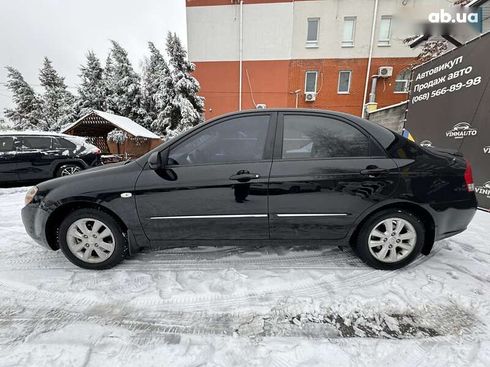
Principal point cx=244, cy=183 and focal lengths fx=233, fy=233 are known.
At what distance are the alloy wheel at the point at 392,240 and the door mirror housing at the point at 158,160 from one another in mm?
2212

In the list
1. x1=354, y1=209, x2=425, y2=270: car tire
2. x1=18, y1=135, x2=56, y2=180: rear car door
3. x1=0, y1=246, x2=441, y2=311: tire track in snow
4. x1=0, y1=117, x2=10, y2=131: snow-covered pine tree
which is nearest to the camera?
x1=0, y1=246, x2=441, y2=311: tire track in snow

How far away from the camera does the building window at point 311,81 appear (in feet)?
49.9

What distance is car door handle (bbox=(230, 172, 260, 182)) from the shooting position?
2.23 m

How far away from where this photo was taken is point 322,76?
49.3 ft

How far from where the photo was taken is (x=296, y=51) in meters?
14.8

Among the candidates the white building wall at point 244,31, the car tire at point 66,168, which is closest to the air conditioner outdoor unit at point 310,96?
the white building wall at point 244,31

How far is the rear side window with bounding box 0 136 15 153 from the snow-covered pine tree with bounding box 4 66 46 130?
19.2 m

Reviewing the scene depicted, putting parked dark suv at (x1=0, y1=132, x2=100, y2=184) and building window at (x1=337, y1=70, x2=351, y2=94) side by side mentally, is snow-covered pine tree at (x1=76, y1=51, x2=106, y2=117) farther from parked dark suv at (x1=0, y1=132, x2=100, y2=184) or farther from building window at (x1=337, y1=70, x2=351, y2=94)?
building window at (x1=337, y1=70, x2=351, y2=94)

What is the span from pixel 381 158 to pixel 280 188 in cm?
103

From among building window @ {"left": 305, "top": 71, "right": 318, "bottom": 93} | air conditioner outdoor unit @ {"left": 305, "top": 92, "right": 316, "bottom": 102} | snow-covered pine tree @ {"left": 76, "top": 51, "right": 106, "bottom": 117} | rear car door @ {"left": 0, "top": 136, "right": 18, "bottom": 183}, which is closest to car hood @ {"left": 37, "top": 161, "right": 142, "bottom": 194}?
rear car door @ {"left": 0, "top": 136, "right": 18, "bottom": 183}

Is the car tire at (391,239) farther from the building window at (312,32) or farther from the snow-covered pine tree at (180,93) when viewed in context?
the building window at (312,32)

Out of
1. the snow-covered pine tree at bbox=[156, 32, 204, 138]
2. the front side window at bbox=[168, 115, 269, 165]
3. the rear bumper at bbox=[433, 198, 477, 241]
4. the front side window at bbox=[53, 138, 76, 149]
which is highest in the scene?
the snow-covered pine tree at bbox=[156, 32, 204, 138]

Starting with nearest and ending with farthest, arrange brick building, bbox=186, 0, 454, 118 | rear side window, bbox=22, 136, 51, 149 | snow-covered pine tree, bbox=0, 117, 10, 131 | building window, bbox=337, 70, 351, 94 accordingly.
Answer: rear side window, bbox=22, 136, 51, 149 < brick building, bbox=186, 0, 454, 118 < building window, bbox=337, 70, 351, 94 < snow-covered pine tree, bbox=0, 117, 10, 131

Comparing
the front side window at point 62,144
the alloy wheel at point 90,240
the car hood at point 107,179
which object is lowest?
the alloy wheel at point 90,240
